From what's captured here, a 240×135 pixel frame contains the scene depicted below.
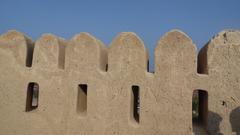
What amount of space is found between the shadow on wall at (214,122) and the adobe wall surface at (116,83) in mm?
19

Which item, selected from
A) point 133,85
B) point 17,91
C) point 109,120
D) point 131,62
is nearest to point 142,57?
point 131,62

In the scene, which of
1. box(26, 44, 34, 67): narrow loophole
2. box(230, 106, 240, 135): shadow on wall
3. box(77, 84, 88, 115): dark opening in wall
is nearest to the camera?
box(230, 106, 240, 135): shadow on wall

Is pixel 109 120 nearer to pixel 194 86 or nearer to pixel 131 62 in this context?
pixel 131 62

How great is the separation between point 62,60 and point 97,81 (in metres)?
1.25

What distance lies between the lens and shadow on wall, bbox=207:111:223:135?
5.12 meters

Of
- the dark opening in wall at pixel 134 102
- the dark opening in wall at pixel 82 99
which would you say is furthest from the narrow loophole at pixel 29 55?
the dark opening in wall at pixel 134 102

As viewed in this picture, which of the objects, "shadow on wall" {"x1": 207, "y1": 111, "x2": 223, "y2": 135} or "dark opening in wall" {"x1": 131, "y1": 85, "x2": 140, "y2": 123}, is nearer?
"shadow on wall" {"x1": 207, "y1": 111, "x2": 223, "y2": 135}

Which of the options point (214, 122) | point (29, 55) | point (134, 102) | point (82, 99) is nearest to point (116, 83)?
point (134, 102)

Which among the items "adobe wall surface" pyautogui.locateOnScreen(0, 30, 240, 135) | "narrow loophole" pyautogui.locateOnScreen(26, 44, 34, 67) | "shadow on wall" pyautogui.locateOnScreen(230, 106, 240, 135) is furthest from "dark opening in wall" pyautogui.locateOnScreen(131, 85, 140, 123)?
→ "narrow loophole" pyautogui.locateOnScreen(26, 44, 34, 67)

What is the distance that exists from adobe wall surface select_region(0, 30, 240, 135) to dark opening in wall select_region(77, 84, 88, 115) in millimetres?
65

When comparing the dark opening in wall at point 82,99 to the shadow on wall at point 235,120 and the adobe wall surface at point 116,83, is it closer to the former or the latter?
the adobe wall surface at point 116,83

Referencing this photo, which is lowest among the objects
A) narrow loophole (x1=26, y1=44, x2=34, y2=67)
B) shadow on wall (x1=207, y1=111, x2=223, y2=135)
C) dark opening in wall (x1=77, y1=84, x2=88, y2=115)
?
shadow on wall (x1=207, y1=111, x2=223, y2=135)

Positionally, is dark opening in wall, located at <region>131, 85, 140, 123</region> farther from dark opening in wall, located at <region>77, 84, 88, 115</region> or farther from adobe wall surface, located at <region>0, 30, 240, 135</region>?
dark opening in wall, located at <region>77, 84, 88, 115</region>

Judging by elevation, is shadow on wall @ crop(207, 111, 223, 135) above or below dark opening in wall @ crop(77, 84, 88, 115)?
below
